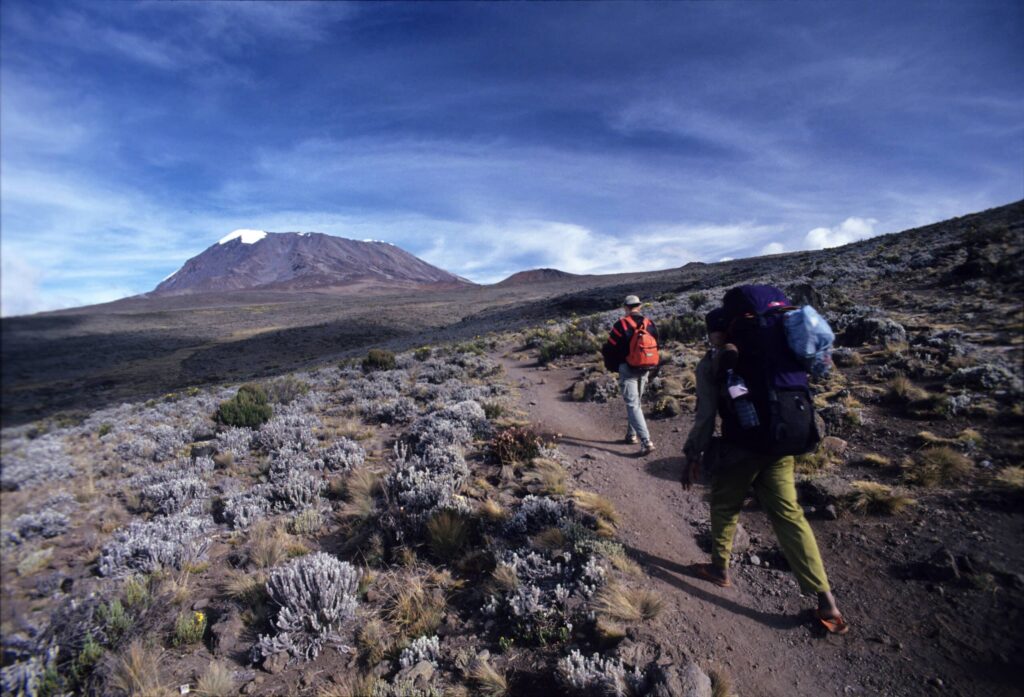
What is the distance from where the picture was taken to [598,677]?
2.96 metres

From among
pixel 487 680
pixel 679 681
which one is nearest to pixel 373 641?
pixel 487 680

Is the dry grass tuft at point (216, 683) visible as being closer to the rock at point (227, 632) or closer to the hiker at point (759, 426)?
the rock at point (227, 632)

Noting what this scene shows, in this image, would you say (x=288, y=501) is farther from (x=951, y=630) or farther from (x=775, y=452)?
(x=951, y=630)

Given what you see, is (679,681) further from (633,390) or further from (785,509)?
(633,390)

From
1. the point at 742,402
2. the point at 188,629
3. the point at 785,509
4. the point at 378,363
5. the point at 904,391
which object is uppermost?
the point at 742,402

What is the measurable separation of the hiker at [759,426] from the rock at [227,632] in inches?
155

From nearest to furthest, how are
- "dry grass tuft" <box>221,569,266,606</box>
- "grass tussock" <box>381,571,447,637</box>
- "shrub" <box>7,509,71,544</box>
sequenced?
1. "shrub" <box>7,509,71,544</box>
2. "grass tussock" <box>381,571,447,637</box>
3. "dry grass tuft" <box>221,569,266,606</box>

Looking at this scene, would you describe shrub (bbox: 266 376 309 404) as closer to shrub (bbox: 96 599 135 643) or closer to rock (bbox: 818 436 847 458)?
shrub (bbox: 96 599 135 643)

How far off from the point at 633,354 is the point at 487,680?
179 inches

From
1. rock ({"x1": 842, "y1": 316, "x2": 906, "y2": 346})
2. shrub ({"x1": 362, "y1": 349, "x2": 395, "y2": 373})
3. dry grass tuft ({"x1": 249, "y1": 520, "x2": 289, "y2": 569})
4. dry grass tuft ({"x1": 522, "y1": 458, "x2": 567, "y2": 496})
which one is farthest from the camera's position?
shrub ({"x1": 362, "y1": 349, "x2": 395, "y2": 373})

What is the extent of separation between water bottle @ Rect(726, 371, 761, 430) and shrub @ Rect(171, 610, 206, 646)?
4.61 meters

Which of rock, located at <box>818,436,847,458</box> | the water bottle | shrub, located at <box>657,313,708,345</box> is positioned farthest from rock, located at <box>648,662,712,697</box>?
shrub, located at <box>657,313,708,345</box>

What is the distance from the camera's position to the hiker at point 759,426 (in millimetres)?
3043

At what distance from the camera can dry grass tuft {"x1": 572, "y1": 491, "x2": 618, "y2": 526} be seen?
16.8 feet
